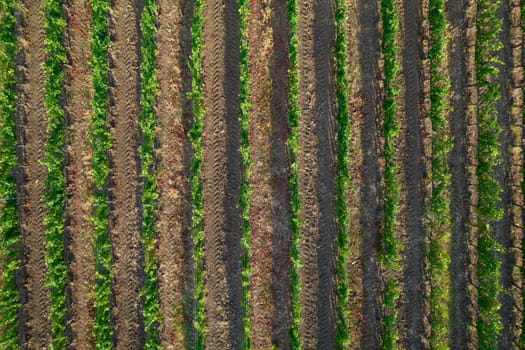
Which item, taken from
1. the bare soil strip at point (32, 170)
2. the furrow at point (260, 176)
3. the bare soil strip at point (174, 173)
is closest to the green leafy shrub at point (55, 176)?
the bare soil strip at point (32, 170)

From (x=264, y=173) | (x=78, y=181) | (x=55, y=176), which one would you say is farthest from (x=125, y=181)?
(x=264, y=173)

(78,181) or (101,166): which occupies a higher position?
(101,166)

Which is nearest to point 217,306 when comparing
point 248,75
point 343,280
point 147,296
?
point 147,296

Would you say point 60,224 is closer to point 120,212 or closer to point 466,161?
point 120,212

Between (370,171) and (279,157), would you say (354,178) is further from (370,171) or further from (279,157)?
(279,157)

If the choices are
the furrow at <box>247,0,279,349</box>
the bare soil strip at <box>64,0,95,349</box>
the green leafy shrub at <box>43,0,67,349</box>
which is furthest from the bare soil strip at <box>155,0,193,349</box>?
the green leafy shrub at <box>43,0,67,349</box>

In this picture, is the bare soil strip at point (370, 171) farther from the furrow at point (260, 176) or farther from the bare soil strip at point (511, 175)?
the bare soil strip at point (511, 175)
